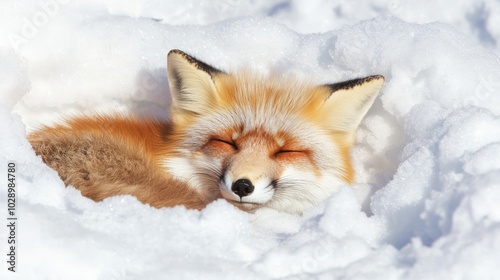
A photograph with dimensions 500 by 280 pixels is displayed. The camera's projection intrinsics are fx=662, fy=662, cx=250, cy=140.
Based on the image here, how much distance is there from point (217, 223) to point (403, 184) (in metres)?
0.90

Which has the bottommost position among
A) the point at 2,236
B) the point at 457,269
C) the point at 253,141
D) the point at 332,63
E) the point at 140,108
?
the point at 2,236

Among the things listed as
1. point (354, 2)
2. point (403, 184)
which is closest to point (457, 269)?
point (403, 184)

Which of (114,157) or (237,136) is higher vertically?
(237,136)

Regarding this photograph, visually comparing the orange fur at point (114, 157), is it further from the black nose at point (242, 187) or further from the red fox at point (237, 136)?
the black nose at point (242, 187)

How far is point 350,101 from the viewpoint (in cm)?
349

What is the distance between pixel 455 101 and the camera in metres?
3.48

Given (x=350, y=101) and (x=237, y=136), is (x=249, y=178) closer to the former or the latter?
(x=237, y=136)

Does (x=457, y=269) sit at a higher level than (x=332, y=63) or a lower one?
lower

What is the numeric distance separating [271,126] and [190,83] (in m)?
0.49

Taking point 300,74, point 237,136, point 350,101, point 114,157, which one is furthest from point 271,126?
point 114,157

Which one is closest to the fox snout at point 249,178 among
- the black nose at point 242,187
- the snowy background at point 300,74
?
the black nose at point 242,187

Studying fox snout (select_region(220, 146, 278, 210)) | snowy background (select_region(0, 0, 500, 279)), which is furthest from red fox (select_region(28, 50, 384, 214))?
snowy background (select_region(0, 0, 500, 279))

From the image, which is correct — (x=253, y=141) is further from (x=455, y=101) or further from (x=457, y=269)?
(x=457, y=269)

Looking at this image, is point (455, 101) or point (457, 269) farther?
point (455, 101)
